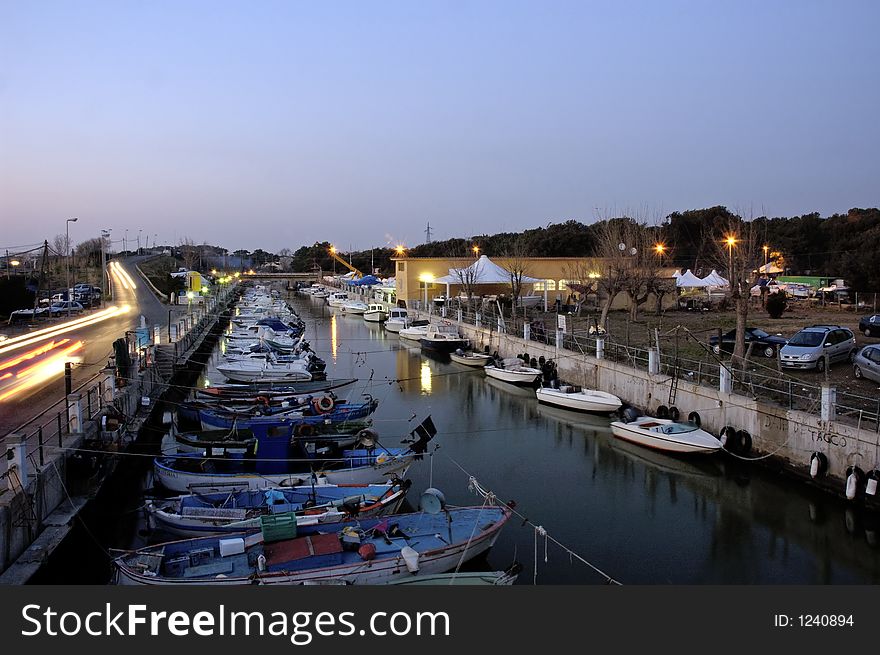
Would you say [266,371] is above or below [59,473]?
below

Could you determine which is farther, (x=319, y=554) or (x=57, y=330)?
(x=57, y=330)

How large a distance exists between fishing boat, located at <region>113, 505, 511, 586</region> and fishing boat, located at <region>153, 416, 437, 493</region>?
9.66 feet

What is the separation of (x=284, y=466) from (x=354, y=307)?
159ft

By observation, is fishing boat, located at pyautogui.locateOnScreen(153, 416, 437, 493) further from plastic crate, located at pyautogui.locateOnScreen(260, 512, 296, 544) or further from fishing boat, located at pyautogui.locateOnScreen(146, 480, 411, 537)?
plastic crate, located at pyautogui.locateOnScreen(260, 512, 296, 544)

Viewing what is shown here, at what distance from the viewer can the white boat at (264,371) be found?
27578mm

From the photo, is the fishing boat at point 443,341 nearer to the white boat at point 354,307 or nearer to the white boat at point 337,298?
the white boat at point 354,307

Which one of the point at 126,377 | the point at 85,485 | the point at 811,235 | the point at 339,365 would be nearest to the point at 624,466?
the point at 85,485

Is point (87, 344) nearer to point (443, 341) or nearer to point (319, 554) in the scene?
point (443, 341)

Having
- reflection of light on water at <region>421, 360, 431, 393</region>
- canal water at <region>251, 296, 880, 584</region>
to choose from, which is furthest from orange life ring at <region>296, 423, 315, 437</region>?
reflection of light on water at <region>421, 360, 431, 393</region>

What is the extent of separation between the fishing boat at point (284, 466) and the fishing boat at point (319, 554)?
294cm

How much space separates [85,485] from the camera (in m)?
12.9

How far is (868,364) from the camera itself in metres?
18.2

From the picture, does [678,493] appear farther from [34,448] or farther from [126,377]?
[126,377]

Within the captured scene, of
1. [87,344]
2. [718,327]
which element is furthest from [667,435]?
[87,344]
